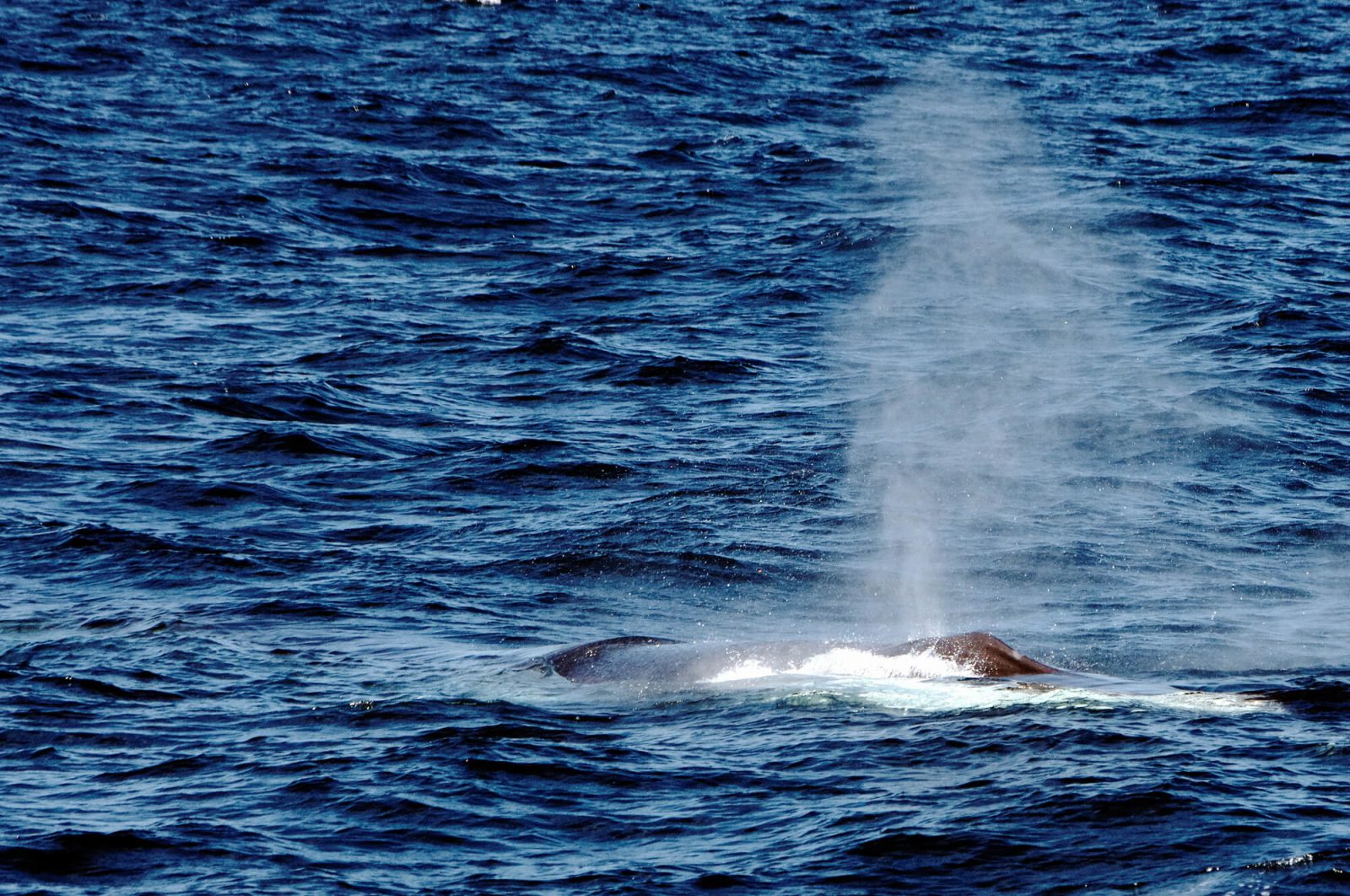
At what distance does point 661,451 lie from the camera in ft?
74.6

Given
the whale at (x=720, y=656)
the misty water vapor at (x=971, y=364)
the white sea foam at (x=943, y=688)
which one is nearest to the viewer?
the white sea foam at (x=943, y=688)

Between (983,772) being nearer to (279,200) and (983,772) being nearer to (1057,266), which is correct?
(1057,266)

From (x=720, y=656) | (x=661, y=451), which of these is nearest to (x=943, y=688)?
(x=720, y=656)

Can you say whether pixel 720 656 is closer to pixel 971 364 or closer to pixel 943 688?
pixel 943 688

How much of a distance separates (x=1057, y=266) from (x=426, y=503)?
1335 cm

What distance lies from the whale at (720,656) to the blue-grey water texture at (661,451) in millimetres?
205

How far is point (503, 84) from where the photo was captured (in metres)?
42.0

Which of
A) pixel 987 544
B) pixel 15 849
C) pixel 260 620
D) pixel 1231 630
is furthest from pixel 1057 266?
pixel 15 849

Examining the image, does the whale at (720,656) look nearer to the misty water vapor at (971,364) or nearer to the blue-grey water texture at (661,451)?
the blue-grey water texture at (661,451)

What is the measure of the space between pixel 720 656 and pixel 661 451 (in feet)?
25.8

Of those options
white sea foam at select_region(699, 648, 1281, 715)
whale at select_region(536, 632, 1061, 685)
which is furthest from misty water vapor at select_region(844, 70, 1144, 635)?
white sea foam at select_region(699, 648, 1281, 715)

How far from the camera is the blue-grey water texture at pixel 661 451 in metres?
12.3

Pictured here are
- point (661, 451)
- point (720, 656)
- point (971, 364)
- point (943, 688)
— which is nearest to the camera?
point (943, 688)

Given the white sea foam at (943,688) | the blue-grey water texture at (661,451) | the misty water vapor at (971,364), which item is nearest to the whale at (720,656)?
the white sea foam at (943,688)
